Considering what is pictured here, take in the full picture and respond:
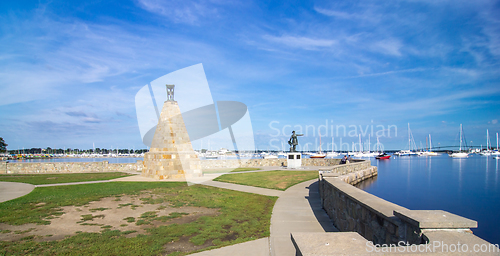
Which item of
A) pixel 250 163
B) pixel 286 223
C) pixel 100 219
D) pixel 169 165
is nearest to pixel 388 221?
pixel 286 223

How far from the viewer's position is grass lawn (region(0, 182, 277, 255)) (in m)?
6.40

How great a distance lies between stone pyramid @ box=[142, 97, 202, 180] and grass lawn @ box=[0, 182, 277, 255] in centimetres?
743

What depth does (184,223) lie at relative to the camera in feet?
28.7

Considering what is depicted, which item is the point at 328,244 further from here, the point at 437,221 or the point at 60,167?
the point at 60,167

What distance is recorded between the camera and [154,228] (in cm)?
816

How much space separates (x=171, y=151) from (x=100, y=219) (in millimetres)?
12886

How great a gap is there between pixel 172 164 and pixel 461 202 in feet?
75.8

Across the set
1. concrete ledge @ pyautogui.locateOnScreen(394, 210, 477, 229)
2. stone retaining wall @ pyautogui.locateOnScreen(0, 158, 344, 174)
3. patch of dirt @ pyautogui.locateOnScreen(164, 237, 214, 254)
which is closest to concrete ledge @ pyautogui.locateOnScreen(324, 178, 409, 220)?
concrete ledge @ pyautogui.locateOnScreen(394, 210, 477, 229)

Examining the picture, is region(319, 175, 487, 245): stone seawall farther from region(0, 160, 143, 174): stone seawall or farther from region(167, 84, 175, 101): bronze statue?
region(0, 160, 143, 174): stone seawall

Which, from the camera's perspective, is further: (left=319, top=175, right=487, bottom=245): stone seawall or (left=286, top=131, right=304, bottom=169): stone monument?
(left=286, top=131, right=304, bottom=169): stone monument

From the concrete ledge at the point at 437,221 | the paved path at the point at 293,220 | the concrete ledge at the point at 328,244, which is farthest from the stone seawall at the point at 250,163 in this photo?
the concrete ledge at the point at 328,244

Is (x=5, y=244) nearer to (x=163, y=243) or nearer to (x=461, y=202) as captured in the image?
(x=163, y=243)

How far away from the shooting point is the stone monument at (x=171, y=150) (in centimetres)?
2175

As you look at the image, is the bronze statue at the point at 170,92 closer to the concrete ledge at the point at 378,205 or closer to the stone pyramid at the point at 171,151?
the stone pyramid at the point at 171,151
